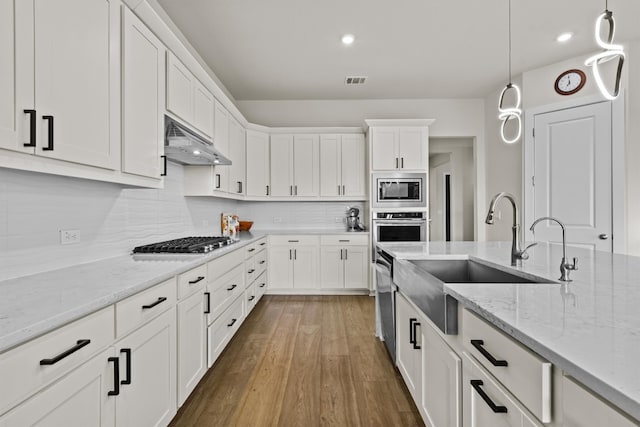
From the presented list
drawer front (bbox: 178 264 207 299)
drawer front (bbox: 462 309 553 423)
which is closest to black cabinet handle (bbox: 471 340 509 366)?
drawer front (bbox: 462 309 553 423)

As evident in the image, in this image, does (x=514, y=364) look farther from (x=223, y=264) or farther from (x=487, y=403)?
(x=223, y=264)

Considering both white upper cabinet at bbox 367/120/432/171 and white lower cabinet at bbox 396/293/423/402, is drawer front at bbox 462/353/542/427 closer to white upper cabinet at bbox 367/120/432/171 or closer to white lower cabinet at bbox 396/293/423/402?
white lower cabinet at bbox 396/293/423/402

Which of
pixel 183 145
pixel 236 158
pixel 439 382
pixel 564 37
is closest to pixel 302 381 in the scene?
pixel 439 382

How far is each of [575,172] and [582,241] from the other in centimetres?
79

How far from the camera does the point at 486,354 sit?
0.97 meters

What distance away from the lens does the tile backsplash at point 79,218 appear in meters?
1.44

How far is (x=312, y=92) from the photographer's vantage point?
4.84 m

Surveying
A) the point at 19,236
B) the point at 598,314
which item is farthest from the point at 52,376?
the point at 598,314

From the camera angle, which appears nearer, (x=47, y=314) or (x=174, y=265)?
(x=47, y=314)

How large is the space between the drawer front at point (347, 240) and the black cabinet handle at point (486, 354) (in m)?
3.52

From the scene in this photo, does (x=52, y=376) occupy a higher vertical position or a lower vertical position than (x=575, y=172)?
lower

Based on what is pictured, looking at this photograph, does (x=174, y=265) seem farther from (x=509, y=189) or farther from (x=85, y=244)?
(x=509, y=189)

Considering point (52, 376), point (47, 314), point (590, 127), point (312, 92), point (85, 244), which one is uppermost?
point (312, 92)

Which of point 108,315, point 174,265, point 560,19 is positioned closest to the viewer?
point 108,315
